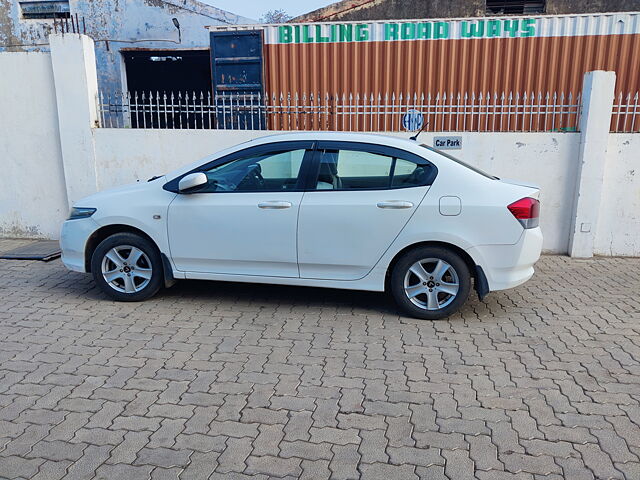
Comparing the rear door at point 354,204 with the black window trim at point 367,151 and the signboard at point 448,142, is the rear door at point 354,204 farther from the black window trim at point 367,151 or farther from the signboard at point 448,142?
the signboard at point 448,142

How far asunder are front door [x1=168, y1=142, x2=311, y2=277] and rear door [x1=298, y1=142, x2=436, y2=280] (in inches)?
6.2

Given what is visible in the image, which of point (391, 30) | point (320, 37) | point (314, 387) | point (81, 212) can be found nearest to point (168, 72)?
point (320, 37)

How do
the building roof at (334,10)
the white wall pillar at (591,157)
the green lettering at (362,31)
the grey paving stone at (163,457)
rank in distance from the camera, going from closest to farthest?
the grey paving stone at (163,457), the white wall pillar at (591,157), the green lettering at (362,31), the building roof at (334,10)

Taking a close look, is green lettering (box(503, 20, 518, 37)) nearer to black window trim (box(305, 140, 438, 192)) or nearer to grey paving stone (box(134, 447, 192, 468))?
black window trim (box(305, 140, 438, 192))

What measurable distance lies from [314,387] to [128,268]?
2409 millimetres

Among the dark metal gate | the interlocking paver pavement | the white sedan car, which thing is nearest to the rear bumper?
the white sedan car

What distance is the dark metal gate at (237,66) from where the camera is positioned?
8820 millimetres

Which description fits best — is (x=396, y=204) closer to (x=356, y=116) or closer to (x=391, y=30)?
(x=356, y=116)

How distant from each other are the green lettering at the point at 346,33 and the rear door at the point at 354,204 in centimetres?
479

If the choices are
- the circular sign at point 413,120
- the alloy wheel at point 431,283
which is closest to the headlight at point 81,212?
the alloy wheel at point 431,283

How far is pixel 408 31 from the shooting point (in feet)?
27.7

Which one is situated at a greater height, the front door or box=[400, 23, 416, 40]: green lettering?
box=[400, 23, 416, 40]: green lettering

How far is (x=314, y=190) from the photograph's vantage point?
4.44m

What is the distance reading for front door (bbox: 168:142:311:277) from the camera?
175 inches
